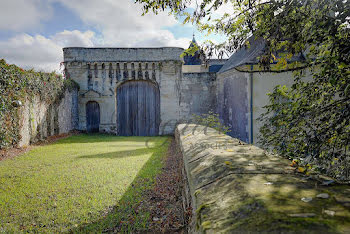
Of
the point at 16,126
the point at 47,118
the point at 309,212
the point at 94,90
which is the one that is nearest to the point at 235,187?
the point at 309,212

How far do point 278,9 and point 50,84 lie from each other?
10.1 metres

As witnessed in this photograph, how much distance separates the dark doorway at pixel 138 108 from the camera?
45.6ft

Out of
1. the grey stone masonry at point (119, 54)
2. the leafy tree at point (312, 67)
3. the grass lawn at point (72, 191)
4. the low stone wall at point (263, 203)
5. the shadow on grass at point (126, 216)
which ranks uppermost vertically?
the grey stone masonry at point (119, 54)

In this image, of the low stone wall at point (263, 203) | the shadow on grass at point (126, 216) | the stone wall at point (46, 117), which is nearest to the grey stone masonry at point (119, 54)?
the stone wall at point (46, 117)

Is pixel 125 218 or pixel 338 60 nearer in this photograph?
pixel 338 60

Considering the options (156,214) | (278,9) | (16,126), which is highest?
(278,9)

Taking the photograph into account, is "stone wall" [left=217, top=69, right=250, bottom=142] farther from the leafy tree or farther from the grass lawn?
the leafy tree

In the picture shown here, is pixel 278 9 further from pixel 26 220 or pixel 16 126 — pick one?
pixel 16 126

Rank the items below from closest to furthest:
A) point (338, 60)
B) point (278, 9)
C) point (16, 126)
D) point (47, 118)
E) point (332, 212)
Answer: point (332, 212), point (338, 60), point (278, 9), point (16, 126), point (47, 118)

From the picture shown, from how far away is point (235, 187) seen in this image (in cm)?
140

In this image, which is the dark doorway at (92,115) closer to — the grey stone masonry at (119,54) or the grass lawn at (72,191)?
the grey stone masonry at (119,54)

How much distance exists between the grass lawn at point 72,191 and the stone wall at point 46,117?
206cm

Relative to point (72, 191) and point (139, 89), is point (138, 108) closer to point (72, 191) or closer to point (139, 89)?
point (139, 89)

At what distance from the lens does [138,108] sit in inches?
553
